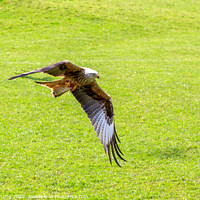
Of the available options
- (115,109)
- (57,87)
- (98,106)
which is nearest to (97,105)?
(98,106)

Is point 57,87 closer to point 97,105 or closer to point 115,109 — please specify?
point 97,105

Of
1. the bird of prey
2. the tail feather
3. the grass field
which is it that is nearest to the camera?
the tail feather

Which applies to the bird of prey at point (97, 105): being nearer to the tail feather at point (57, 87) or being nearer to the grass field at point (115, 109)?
the tail feather at point (57, 87)

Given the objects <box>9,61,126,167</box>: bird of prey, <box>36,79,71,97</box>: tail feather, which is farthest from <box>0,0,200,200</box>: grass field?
<box>36,79,71,97</box>: tail feather

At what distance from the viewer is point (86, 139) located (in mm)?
11078

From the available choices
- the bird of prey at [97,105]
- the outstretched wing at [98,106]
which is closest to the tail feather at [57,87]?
the bird of prey at [97,105]

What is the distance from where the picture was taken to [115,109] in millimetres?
13281

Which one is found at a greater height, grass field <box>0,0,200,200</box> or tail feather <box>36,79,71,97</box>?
tail feather <box>36,79,71,97</box>

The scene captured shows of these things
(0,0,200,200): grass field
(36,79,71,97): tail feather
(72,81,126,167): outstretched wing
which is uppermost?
(36,79,71,97): tail feather

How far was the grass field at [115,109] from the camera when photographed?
8.98m

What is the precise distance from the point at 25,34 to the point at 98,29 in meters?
5.08

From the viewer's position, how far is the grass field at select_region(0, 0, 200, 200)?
353 inches

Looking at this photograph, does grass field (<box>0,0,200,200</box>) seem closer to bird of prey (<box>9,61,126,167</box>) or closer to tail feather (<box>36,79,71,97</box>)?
bird of prey (<box>9,61,126,167</box>)

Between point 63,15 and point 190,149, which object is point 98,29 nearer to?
point 63,15
